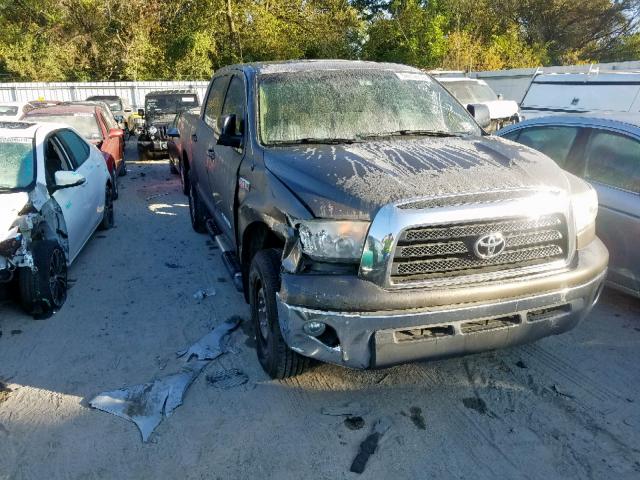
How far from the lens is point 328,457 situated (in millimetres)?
2945

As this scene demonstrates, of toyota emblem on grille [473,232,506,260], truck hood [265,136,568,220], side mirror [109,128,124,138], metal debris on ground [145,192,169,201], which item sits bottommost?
metal debris on ground [145,192,169,201]

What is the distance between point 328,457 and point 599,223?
3204mm

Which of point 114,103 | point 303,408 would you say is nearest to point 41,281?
point 303,408

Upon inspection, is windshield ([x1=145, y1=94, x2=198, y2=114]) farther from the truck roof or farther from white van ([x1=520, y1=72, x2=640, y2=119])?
the truck roof

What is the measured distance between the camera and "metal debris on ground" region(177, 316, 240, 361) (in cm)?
398

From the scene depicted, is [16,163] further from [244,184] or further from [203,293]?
[244,184]

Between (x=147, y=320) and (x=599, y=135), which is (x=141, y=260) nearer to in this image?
(x=147, y=320)

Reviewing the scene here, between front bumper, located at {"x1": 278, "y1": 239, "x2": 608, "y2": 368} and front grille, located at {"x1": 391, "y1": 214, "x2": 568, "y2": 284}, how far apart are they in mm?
112

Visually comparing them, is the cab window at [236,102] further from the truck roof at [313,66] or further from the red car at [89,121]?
the red car at [89,121]

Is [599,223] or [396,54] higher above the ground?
[396,54]

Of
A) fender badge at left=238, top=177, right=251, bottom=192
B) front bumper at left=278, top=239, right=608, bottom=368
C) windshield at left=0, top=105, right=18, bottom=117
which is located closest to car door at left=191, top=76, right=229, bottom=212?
fender badge at left=238, top=177, right=251, bottom=192

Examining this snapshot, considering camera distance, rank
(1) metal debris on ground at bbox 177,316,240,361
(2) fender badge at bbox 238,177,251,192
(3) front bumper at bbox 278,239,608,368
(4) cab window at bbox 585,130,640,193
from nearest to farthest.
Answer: (3) front bumper at bbox 278,239,608,368 → (2) fender badge at bbox 238,177,251,192 → (1) metal debris on ground at bbox 177,316,240,361 → (4) cab window at bbox 585,130,640,193

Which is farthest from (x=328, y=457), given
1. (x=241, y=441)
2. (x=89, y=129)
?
(x=89, y=129)

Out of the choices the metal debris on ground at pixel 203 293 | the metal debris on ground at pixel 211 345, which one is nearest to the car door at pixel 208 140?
the metal debris on ground at pixel 203 293
